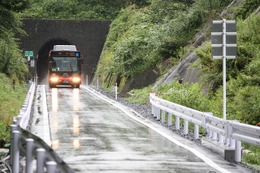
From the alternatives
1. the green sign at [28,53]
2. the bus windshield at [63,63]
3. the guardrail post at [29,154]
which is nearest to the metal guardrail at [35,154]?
A: the guardrail post at [29,154]

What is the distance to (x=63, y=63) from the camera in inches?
1935

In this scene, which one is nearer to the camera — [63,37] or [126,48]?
[126,48]

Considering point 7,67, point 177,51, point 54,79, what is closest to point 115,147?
point 177,51

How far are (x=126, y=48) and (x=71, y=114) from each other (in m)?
18.9

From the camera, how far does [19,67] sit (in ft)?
156

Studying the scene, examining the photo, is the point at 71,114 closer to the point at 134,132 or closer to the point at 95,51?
the point at 134,132

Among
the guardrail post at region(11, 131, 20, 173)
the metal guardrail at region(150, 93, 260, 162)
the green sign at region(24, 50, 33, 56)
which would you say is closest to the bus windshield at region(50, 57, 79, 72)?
the green sign at region(24, 50, 33, 56)

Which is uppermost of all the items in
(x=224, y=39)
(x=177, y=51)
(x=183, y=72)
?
(x=224, y=39)

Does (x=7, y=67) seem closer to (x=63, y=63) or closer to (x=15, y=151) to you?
(x=63, y=63)

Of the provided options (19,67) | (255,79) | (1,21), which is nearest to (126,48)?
(19,67)

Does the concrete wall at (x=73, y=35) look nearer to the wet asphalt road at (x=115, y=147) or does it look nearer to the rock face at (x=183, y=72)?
the rock face at (x=183, y=72)

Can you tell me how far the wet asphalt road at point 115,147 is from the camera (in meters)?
11.7

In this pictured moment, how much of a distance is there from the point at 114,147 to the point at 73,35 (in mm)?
51812

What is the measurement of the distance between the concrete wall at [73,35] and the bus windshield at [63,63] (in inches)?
615
